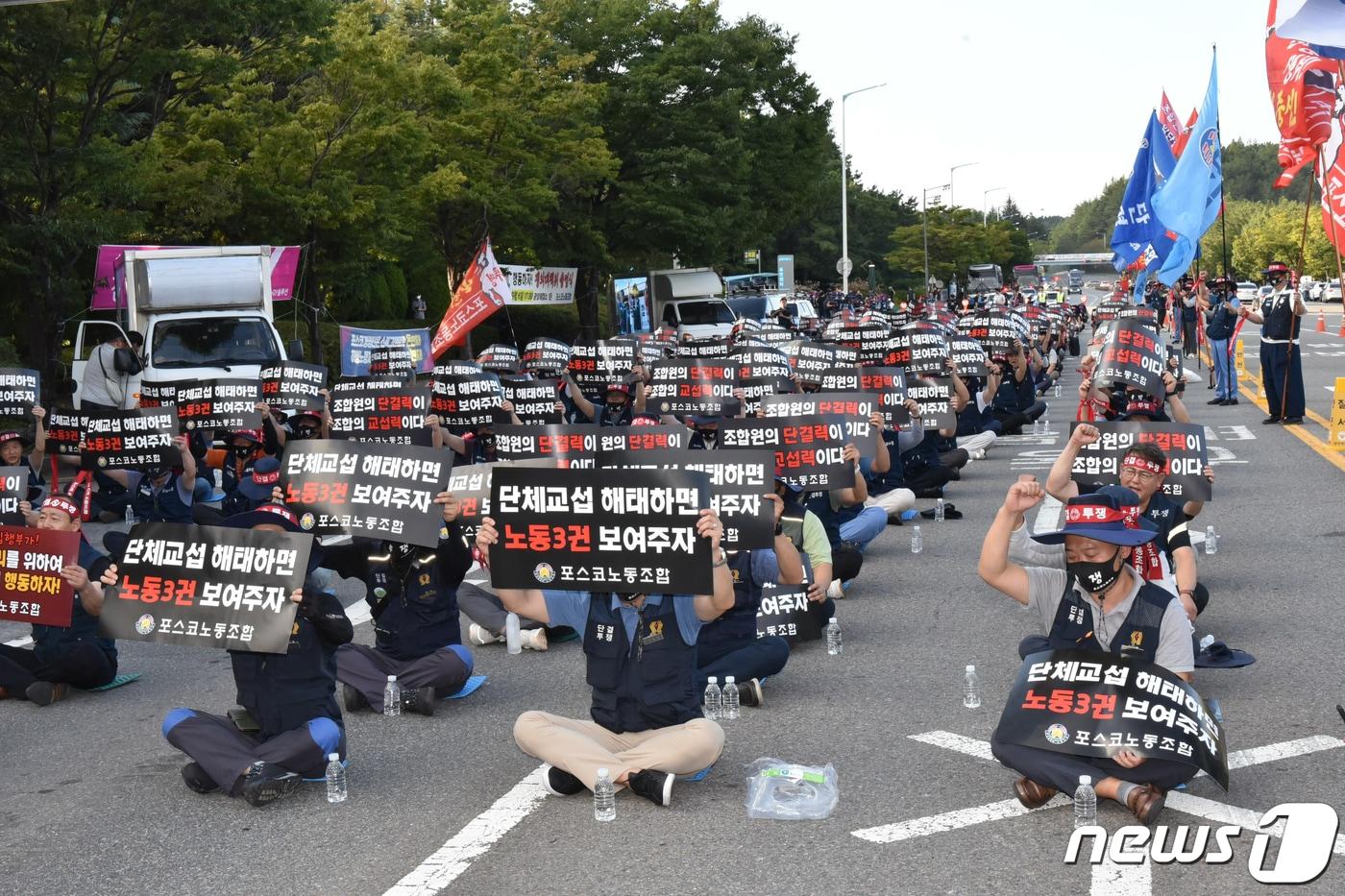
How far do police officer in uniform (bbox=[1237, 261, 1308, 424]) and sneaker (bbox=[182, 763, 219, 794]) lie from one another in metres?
18.2

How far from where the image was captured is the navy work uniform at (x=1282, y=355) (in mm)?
22750

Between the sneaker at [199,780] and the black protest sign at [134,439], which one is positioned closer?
the sneaker at [199,780]

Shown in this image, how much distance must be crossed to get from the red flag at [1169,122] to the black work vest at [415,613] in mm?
23486

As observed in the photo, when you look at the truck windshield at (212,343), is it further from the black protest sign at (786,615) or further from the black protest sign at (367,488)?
the black protest sign at (786,615)

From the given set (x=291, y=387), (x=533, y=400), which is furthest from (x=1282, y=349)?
(x=291, y=387)

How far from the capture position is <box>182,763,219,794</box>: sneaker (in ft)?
26.1

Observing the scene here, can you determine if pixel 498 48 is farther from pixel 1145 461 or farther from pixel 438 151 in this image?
pixel 1145 461

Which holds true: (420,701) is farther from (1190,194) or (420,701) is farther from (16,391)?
(1190,194)

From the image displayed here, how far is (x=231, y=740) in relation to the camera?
26.0ft

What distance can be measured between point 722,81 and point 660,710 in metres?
45.9

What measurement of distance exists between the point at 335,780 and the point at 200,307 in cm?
1743

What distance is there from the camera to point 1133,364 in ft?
46.5

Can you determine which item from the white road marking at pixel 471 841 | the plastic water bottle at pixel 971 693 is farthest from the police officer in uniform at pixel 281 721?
the plastic water bottle at pixel 971 693

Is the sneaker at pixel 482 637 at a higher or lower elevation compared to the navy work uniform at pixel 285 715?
lower
